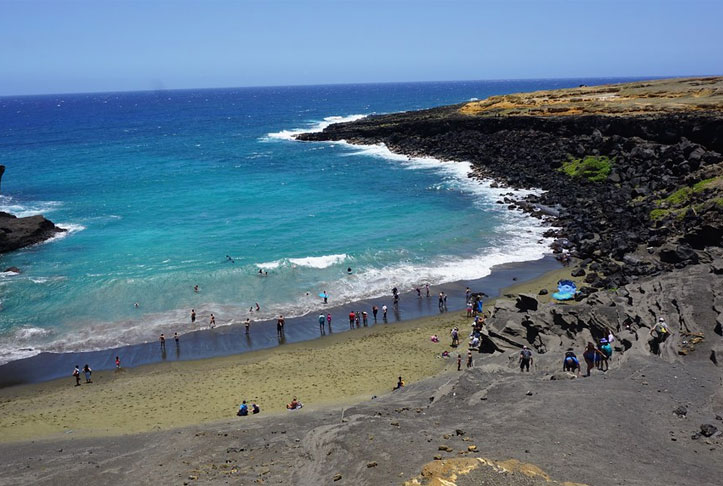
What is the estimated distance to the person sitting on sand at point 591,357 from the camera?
55.9ft

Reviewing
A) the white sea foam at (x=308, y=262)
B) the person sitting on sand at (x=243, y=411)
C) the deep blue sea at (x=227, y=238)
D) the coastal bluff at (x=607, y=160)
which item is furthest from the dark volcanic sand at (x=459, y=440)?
the white sea foam at (x=308, y=262)

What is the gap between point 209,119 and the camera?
136875 millimetres

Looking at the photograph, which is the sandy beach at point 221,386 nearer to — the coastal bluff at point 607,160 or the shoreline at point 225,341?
the shoreline at point 225,341

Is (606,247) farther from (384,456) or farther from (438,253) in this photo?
(384,456)

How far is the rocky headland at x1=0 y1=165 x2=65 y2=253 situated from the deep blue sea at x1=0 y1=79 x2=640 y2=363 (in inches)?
38.7

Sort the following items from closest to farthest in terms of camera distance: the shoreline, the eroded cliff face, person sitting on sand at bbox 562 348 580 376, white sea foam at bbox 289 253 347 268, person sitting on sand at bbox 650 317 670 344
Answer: person sitting on sand at bbox 562 348 580 376
person sitting on sand at bbox 650 317 670 344
the shoreline
the eroded cliff face
white sea foam at bbox 289 253 347 268

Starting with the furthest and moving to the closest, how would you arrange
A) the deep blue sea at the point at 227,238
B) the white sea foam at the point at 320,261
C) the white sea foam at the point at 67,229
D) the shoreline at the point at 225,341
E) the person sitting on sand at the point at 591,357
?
1. the white sea foam at the point at 67,229
2. the white sea foam at the point at 320,261
3. the deep blue sea at the point at 227,238
4. the shoreline at the point at 225,341
5. the person sitting on sand at the point at 591,357

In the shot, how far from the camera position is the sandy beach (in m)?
19.1

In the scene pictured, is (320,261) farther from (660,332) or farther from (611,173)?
(611,173)

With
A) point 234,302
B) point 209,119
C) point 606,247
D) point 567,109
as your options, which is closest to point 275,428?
point 234,302

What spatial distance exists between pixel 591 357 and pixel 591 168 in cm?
3639

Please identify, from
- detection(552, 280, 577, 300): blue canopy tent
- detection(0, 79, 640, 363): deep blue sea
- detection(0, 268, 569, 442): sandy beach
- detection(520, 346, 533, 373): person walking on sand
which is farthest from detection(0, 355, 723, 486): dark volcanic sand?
detection(0, 79, 640, 363): deep blue sea

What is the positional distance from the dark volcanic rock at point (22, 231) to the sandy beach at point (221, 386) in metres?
19.3

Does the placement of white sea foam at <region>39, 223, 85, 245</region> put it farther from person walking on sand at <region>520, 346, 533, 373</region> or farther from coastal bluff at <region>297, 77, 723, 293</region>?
person walking on sand at <region>520, 346, 533, 373</region>
